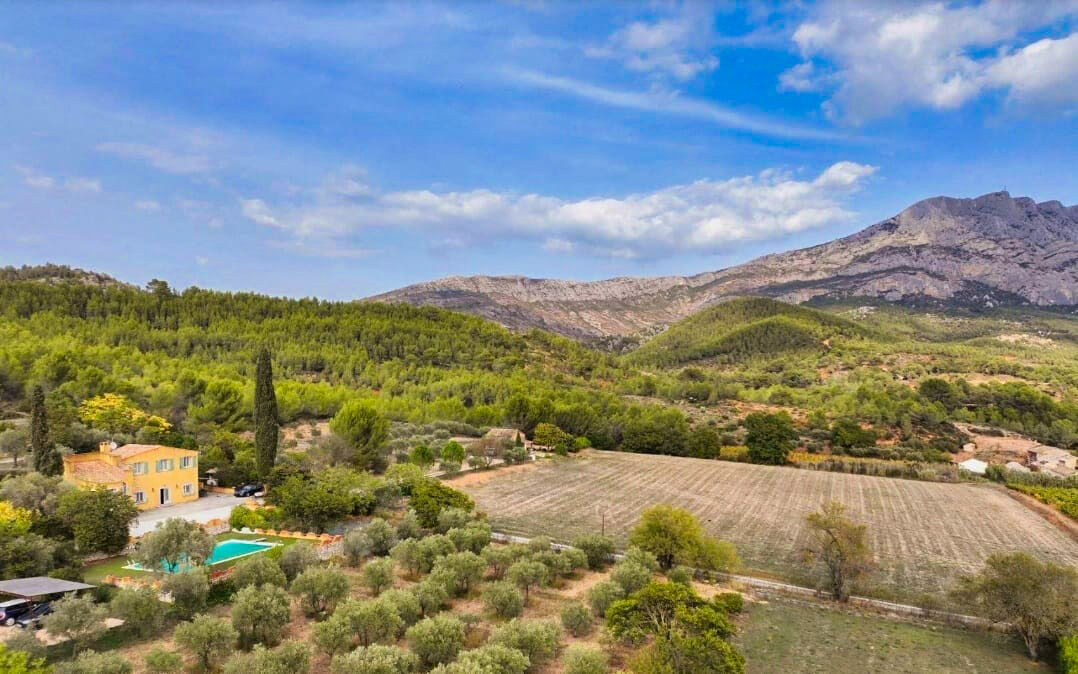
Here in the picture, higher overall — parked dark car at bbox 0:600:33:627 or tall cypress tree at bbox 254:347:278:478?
tall cypress tree at bbox 254:347:278:478

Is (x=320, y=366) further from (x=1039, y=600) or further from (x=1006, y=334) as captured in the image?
(x=1006, y=334)

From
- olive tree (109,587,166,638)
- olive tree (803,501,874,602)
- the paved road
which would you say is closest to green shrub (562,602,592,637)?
olive tree (803,501,874,602)

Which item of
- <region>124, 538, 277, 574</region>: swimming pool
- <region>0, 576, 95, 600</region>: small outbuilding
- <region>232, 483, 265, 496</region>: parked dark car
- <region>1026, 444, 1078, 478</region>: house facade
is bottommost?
<region>1026, 444, 1078, 478</region>: house facade

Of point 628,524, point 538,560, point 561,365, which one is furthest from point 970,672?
point 561,365

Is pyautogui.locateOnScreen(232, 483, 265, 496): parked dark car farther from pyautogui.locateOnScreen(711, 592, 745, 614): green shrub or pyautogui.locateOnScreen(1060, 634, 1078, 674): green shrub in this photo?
pyautogui.locateOnScreen(1060, 634, 1078, 674): green shrub

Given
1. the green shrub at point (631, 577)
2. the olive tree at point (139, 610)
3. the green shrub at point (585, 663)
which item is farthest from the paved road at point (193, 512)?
the green shrub at point (585, 663)

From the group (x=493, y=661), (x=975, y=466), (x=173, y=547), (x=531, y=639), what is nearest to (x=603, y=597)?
(x=531, y=639)

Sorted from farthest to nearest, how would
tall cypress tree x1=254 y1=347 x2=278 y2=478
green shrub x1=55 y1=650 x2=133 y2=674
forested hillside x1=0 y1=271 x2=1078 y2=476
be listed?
forested hillside x1=0 y1=271 x2=1078 y2=476, tall cypress tree x1=254 y1=347 x2=278 y2=478, green shrub x1=55 y1=650 x2=133 y2=674
